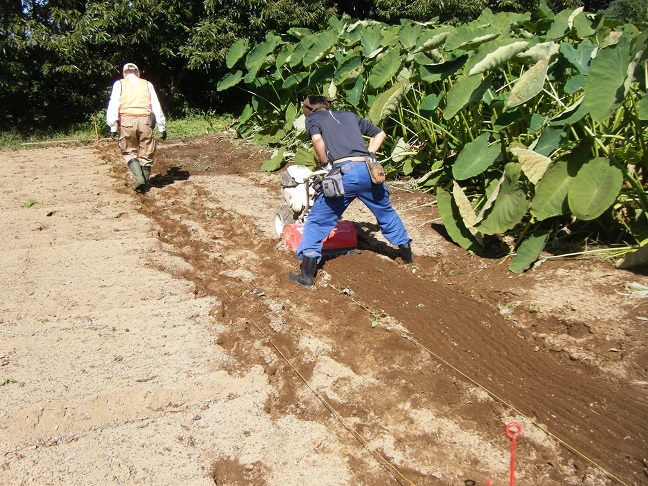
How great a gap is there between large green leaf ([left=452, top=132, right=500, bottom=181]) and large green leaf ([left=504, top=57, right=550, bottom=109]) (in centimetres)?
68

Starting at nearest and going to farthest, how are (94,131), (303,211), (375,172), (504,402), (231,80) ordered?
(504,402) < (375,172) < (303,211) < (231,80) < (94,131)

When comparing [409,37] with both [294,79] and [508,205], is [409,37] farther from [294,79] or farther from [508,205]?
[508,205]

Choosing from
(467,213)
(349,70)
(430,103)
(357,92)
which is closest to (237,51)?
(349,70)

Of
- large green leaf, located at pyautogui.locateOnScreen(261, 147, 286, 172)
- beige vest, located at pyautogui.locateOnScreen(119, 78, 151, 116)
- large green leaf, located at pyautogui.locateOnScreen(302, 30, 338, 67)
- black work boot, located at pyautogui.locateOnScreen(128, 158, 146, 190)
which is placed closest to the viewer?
beige vest, located at pyautogui.locateOnScreen(119, 78, 151, 116)

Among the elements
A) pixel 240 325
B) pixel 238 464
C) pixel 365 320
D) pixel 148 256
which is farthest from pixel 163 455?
pixel 148 256

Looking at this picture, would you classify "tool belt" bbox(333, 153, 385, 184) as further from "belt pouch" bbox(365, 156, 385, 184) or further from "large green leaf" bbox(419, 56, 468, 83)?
"large green leaf" bbox(419, 56, 468, 83)

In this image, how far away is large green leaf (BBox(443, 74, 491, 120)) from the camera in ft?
19.7

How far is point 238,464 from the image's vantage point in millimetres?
3408

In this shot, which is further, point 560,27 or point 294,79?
point 294,79

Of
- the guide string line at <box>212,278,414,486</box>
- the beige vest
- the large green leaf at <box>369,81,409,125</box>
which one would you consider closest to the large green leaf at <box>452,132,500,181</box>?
the large green leaf at <box>369,81,409,125</box>

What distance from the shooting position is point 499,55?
5711 mm

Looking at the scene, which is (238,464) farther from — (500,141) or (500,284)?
(500,141)

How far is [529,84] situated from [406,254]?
1.95 metres

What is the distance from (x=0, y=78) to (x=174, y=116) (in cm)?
432
